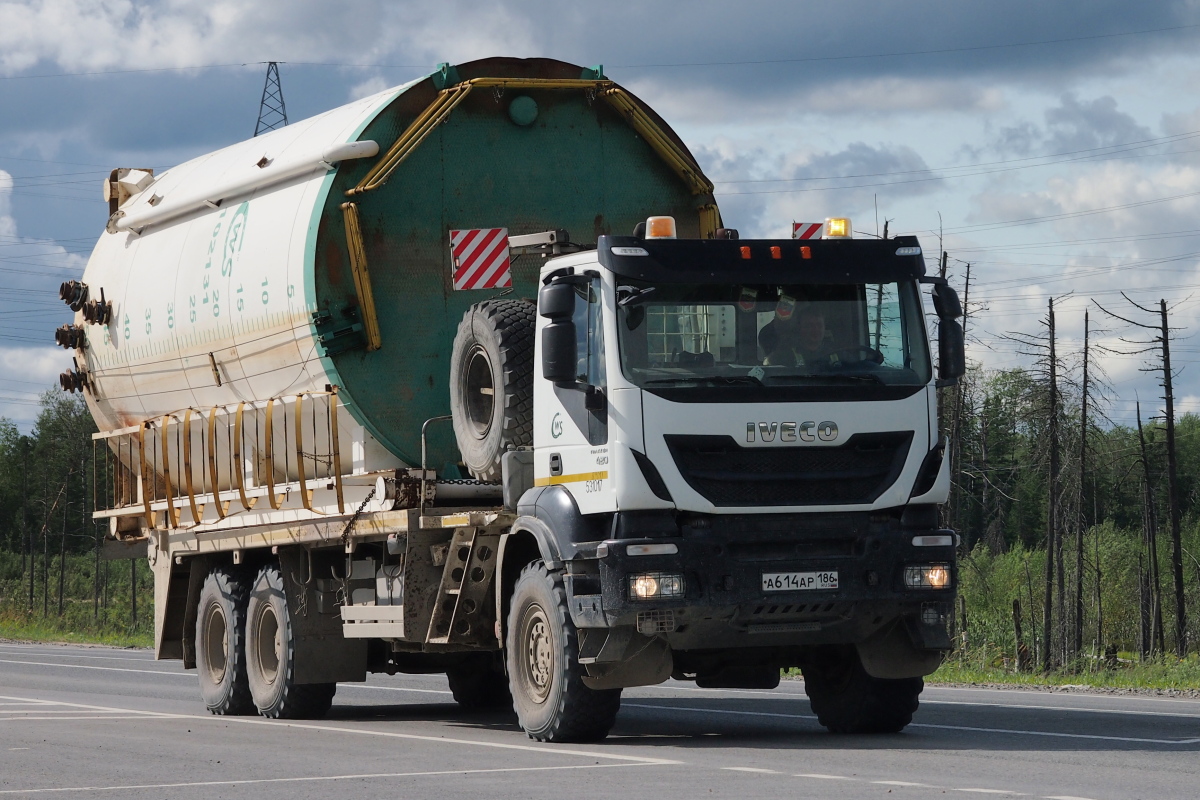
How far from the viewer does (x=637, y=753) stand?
34.1 feet

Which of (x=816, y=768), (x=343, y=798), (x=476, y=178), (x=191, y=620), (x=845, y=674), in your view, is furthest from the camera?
(x=191, y=620)

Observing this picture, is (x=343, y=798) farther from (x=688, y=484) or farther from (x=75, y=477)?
(x=75, y=477)

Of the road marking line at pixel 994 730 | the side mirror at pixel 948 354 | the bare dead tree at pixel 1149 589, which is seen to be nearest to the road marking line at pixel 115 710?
the road marking line at pixel 994 730

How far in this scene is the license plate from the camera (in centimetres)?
1033

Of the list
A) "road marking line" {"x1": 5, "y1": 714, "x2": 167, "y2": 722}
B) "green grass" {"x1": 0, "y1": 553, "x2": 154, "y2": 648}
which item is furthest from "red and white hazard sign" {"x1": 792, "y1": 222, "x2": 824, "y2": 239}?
"green grass" {"x1": 0, "y1": 553, "x2": 154, "y2": 648}

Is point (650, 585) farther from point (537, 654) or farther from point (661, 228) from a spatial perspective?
point (661, 228)

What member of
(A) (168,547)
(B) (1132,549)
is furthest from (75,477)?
(A) (168,547)

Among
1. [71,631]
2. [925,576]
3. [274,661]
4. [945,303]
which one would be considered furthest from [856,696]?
[71,631]

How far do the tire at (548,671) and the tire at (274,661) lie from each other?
3658mm

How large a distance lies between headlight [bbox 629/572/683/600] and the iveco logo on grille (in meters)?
0.96

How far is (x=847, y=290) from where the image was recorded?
10750 mm

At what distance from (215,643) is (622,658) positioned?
6742mm

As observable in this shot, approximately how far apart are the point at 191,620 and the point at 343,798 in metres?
8.63

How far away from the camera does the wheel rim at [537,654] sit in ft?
35.8
